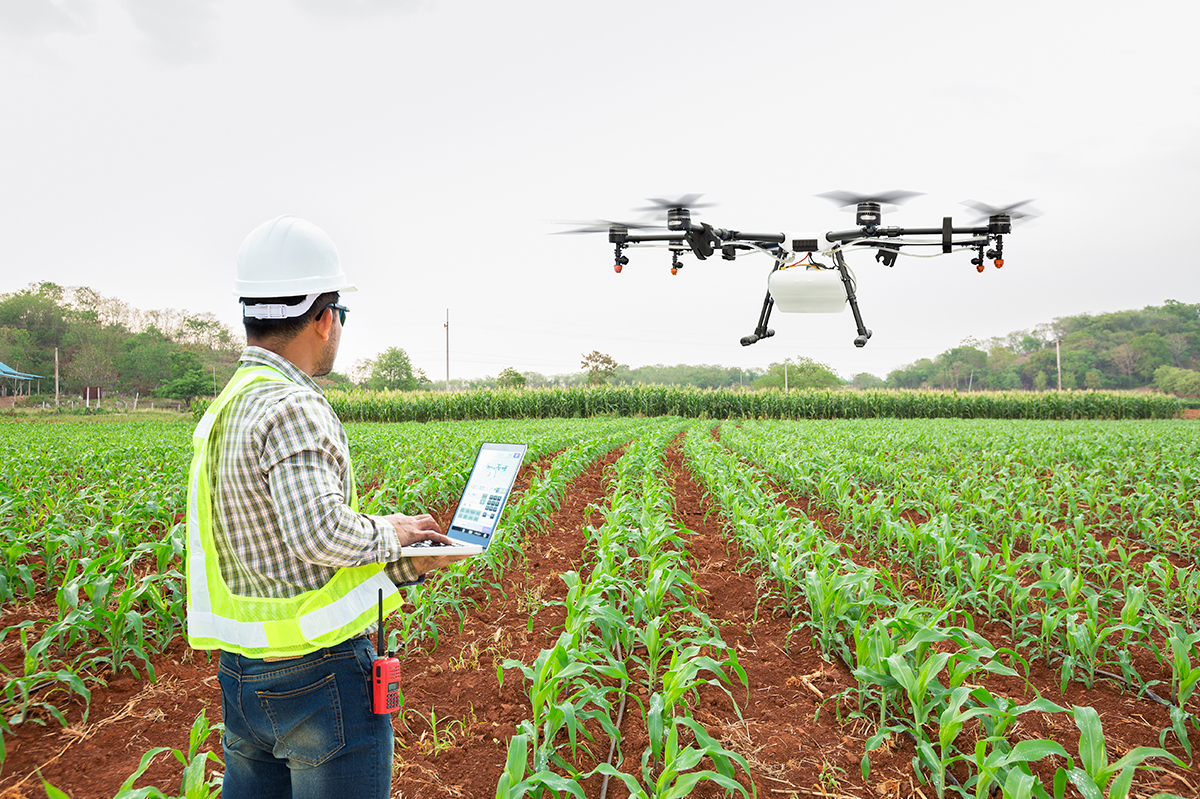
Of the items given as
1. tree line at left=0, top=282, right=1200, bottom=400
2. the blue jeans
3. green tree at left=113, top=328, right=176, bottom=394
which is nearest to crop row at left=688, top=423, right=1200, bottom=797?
the blue jeans

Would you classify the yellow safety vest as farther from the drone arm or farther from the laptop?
the drone arm

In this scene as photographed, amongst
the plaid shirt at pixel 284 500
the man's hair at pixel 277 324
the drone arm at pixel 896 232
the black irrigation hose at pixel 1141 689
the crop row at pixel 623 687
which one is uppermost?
the drone arm at pixel 896 232

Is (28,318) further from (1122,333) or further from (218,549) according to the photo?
(1122,333)

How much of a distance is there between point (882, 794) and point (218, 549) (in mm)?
2358

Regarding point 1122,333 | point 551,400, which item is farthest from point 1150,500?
point 1122,333

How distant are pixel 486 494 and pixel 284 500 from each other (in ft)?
2.19

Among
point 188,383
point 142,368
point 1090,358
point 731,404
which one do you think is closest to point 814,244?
point 731,404

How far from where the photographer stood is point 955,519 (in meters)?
5.83

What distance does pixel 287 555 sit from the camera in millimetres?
1311

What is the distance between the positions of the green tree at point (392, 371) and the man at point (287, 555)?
7939 cm

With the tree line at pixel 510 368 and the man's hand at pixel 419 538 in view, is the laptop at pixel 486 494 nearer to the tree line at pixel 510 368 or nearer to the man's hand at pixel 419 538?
the man's hand at pixel 419 538

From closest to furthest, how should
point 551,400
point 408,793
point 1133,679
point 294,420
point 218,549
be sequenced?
point 294,420
point 218,549
point 408,793
point 1133,679
point 551,400

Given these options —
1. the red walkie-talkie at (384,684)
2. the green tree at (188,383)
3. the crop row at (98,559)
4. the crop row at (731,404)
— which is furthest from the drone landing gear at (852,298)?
the green tree at (188,383)

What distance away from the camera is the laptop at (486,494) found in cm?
172
